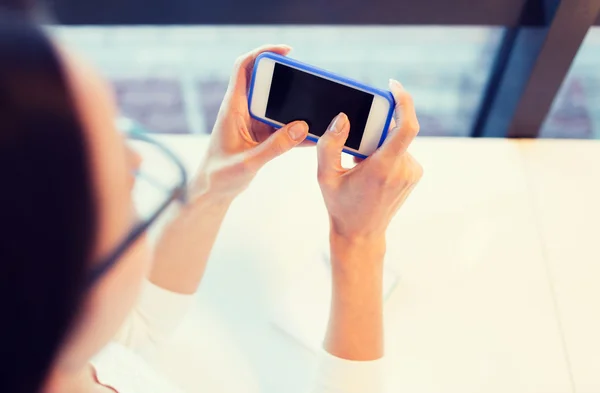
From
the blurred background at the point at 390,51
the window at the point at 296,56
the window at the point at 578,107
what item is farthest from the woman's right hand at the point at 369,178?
the window at the point at 578,107

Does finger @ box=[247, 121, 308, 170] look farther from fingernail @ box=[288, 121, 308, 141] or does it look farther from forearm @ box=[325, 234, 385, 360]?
forearm @ box=[325, 234, 385, 360]

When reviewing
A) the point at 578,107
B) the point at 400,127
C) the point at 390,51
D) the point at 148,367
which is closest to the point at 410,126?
the point at 400,127

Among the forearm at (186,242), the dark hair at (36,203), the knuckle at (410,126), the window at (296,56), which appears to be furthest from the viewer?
the window at (296,56)

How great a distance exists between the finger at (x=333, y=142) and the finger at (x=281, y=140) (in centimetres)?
3

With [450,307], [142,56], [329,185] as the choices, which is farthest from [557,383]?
[142,56]

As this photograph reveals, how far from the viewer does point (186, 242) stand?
1.82 ft

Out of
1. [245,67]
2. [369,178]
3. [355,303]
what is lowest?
[355,303]

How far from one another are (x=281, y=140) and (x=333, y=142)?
58mm

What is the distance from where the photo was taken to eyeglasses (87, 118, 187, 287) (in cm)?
28

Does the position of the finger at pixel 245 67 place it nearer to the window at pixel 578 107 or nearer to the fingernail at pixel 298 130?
the fingernail at pixel 298 130

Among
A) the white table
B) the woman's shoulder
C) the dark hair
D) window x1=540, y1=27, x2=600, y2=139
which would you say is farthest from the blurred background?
the dark hair

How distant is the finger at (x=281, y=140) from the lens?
1.63 feet

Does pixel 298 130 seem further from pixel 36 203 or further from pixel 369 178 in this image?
pixel 36 203

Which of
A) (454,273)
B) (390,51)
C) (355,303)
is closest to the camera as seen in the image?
(355,303)
